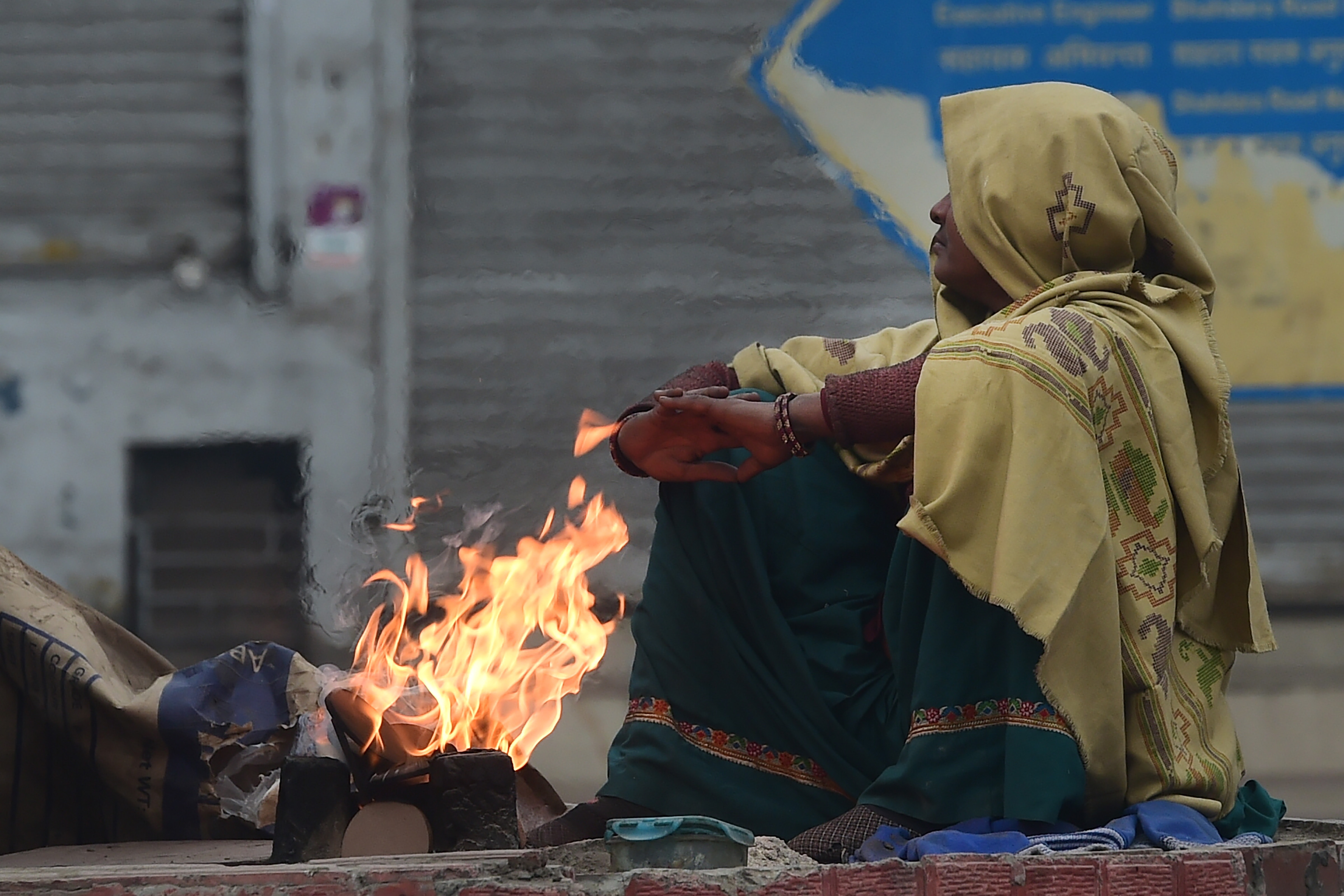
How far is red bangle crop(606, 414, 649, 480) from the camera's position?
266 centimetres

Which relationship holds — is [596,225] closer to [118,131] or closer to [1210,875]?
[118,131]

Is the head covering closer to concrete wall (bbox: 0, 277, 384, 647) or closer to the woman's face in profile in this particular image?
the woman's face in profile

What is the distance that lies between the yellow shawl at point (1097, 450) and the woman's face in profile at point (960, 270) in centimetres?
6

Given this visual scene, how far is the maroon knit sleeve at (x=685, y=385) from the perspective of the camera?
2648 mm

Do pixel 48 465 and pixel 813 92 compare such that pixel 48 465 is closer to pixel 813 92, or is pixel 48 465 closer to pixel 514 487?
pixel 514 487

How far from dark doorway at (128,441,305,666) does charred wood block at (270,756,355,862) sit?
9.74 ft

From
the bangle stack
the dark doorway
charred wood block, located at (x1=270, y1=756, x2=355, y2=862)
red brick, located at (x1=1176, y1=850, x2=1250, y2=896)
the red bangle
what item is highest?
the bangle stack

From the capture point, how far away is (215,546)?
5348 millimetres

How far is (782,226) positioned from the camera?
543 cm

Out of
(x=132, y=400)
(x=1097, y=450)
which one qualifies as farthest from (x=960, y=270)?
(x=132, y=400)

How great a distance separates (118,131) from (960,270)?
383cm

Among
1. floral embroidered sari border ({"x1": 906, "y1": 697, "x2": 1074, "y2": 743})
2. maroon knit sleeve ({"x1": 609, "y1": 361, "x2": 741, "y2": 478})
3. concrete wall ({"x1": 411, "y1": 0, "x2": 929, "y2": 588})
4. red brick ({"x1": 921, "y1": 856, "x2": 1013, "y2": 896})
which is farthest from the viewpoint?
concrete wall ({"x1": 411, "y1": 0, "x2": 929, "y2": 588})

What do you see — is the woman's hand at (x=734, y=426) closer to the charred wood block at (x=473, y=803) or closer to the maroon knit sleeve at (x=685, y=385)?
the maroon knit sleeve at (x=685, y=385)

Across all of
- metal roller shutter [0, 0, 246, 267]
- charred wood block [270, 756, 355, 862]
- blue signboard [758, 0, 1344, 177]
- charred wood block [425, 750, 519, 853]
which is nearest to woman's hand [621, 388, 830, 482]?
charred wood block [425, 750, 519, 853]
